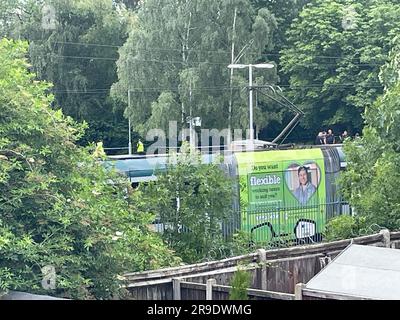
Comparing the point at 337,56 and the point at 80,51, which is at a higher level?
the point at 80,51

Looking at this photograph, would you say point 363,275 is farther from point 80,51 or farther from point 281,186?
point 80,51

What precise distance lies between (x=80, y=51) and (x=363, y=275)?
3715 cm

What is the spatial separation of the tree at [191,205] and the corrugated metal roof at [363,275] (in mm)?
3917

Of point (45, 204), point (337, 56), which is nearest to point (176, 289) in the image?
point (45, 204)

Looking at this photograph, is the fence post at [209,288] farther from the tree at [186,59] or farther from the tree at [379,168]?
the tree at [186,59]

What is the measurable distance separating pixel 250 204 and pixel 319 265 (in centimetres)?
974

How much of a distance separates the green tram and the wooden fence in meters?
7.37

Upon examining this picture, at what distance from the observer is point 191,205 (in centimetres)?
1200

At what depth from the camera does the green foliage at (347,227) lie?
1302 centimetres

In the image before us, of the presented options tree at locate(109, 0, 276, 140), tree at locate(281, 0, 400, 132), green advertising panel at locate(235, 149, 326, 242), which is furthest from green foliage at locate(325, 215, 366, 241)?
tree at locate(281, 0, 400, 132)

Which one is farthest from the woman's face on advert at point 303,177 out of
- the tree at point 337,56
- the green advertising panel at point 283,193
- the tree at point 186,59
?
the tree at point 337,56

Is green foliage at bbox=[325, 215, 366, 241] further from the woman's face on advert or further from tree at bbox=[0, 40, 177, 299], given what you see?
the woman's face on advert
